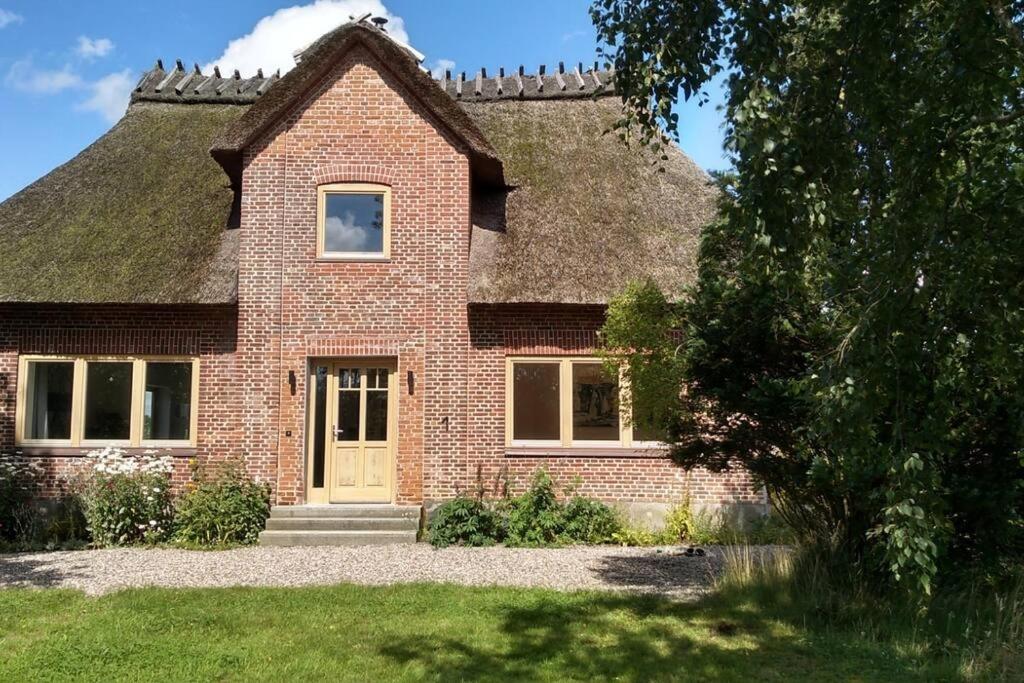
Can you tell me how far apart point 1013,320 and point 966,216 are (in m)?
0.65

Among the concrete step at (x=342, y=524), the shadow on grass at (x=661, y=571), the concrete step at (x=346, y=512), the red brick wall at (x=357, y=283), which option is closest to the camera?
the shadow on grass at (x=661, y=571)

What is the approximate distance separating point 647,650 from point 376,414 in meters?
7.28

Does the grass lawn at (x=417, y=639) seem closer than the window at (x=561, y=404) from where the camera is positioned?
Yes

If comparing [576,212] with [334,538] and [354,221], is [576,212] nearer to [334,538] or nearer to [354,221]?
[354,221]

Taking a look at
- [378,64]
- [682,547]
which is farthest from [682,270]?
[378,64]

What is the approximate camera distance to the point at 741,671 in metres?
5.91

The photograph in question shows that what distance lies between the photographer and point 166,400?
518 inches

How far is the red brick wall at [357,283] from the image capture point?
12.6 metres

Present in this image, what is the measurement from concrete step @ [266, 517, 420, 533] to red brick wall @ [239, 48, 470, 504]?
0.61m

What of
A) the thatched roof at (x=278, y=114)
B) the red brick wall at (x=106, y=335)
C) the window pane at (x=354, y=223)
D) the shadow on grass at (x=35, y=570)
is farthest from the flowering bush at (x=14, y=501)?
the window pane at (x=354, y=223)

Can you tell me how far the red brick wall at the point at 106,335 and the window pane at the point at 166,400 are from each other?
0.32 m

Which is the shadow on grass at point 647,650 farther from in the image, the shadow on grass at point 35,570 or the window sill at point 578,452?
the window sill at point 578,452

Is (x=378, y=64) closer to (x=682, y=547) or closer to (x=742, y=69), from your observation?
(x=682, y=547)

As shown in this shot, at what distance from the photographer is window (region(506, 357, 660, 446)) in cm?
1296
